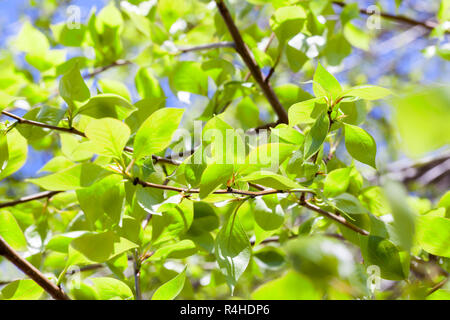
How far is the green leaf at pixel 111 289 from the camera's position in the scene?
419mm

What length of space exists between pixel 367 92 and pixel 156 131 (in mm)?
190

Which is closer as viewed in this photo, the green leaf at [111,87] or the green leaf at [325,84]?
the green leaf at [325,84]

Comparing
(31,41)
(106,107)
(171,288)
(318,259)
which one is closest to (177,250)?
(171,288)

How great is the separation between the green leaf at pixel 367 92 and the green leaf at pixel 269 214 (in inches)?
4.9

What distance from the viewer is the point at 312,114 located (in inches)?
14.8

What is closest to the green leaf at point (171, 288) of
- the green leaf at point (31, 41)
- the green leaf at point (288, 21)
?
the green leaf at point (288, 21)

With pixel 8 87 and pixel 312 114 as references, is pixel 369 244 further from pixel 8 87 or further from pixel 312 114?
pixel 8 87

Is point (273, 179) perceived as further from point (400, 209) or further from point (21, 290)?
point (21, 290)

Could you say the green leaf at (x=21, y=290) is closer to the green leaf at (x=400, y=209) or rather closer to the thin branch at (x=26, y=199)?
the thin branch at (x=26, y=199)

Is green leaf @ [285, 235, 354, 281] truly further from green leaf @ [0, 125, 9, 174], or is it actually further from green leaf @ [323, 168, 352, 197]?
green leaf @ [0, 125, 9, 174]

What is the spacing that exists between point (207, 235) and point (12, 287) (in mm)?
216

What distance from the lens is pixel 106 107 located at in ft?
1.42

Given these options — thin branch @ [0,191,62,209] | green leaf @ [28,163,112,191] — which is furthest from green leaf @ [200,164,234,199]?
thin branch @ [0,191,62,209]

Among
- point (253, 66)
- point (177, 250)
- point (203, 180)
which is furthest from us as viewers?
point (253, 66)
